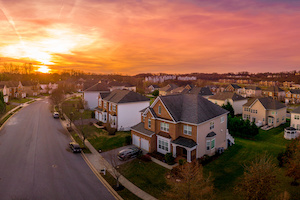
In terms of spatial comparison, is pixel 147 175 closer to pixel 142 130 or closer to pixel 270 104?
pixel 142 130

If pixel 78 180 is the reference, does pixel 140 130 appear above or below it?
above

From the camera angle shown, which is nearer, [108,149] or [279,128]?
[108,149]

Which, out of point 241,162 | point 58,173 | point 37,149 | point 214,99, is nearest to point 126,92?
point 37,149

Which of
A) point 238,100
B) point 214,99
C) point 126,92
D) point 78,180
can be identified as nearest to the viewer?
point 78,180

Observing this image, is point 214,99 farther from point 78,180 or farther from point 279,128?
point 78,180

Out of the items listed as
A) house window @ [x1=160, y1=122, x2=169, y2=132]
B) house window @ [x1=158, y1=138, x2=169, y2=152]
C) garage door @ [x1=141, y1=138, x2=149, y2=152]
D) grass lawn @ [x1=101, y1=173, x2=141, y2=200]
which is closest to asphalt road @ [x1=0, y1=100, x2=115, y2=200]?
grass lawn @ [x1=101, y1=173, x2=141, y2=200]

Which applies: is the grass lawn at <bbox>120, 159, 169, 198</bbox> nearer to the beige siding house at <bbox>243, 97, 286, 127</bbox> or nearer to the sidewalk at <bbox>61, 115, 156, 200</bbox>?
Result: the sidewalk at <bbox>61, 115, 156, 200</bbox>
